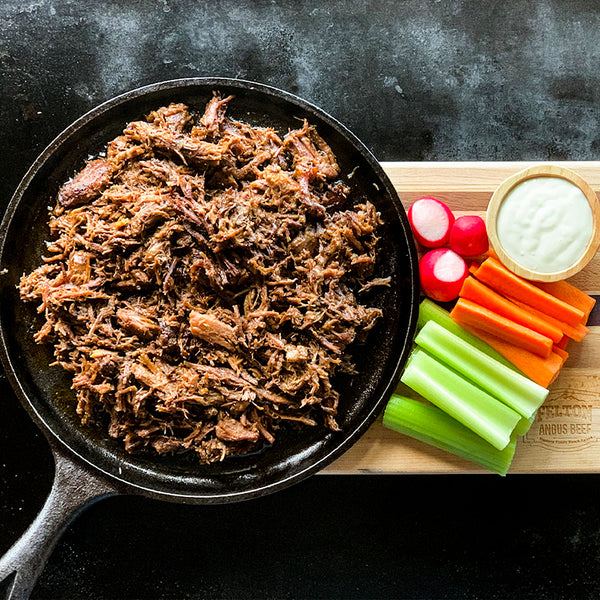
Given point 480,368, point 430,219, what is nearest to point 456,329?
point 480,368

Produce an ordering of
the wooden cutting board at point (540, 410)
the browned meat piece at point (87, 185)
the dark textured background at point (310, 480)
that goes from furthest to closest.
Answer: the dark textured background at point (310, 480), the wooden cutting board at point (540, 410), the browned meat piece at point (87, 185)

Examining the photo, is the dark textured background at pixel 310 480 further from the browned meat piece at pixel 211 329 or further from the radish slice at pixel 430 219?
the browned meat piece at pixel 211 329

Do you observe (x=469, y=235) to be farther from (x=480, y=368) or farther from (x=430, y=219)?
(x=480, y=368)

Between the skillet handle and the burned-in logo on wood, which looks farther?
the burned-in logo on wood

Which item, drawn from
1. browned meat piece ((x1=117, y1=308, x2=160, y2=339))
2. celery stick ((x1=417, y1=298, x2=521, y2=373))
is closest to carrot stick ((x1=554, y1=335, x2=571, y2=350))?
celery stick ((x1=417, y1=298, x2=521, y2=373))

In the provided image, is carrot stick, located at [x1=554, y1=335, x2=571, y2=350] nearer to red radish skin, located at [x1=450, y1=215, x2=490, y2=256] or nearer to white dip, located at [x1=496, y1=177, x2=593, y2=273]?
white dip, located at [x1=496, y1=177, x2=593, y2=273]

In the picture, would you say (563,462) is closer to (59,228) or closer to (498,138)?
(498,138)


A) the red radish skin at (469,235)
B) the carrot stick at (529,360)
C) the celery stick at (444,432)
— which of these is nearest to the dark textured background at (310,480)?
the celery stick at (444,432)
